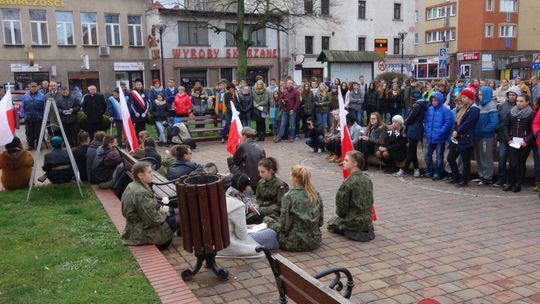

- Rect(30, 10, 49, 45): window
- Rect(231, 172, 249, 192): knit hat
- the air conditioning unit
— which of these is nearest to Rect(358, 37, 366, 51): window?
the air conditioning unit

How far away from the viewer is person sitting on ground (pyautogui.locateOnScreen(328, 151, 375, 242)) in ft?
21.9

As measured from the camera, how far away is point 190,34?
39.9 m

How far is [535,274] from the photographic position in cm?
561

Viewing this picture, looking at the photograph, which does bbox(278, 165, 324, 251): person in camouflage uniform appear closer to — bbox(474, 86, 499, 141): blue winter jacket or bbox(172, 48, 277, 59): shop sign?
bbox(474, 86, 499, 141): blue winter jacket

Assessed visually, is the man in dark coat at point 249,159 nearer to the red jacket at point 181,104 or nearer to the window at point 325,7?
the red jacket at point 181,104

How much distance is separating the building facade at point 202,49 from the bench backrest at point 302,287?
116ft

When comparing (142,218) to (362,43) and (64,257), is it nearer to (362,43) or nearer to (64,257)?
(64,257)

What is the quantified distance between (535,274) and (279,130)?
11.6m

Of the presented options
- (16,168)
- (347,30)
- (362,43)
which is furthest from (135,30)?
(16,168)

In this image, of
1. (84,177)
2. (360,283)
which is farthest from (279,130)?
(360,283)

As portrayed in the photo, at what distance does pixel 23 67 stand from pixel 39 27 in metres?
3.09

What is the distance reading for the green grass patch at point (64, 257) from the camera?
5.03 meters

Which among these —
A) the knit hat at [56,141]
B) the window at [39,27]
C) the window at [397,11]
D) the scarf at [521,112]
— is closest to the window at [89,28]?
the window at [39,27]

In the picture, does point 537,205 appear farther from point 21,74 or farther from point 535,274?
point 21,74
